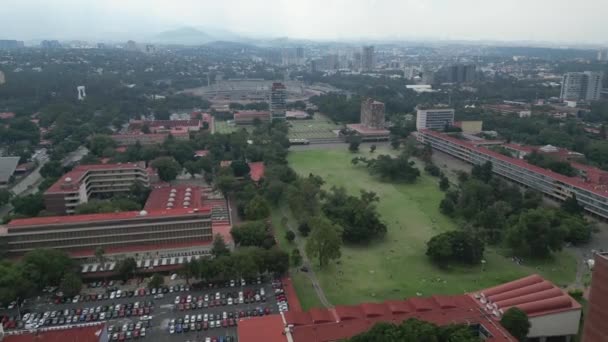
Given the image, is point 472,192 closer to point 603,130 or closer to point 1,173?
point 603,130

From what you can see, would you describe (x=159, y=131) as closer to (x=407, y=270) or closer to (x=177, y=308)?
(x=177, y=308)

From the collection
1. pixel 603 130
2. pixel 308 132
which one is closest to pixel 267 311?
pixel 308 132

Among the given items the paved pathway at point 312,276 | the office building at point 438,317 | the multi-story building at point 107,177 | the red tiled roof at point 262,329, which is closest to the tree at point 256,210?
the paved pathway at point 312,276

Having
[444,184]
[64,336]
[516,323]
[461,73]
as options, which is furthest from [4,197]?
[461,73]

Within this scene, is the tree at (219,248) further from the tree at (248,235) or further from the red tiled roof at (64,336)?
the red tiled roof at (64,336)

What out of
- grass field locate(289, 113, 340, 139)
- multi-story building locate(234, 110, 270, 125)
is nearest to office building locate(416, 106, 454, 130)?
grass field locate(289, 113, 340, 139)

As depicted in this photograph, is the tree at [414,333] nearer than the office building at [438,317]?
Yes

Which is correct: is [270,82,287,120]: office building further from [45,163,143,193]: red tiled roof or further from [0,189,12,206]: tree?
[0,189,12,206]: tree
